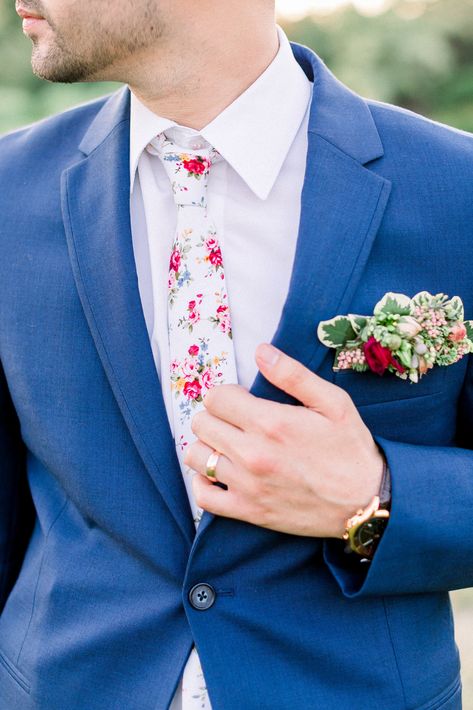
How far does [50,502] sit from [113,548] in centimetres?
20

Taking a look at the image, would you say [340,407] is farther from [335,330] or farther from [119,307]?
[119,307]

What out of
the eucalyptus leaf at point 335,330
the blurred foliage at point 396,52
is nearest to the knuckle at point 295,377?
the eucalyptus leaf at point 335,330

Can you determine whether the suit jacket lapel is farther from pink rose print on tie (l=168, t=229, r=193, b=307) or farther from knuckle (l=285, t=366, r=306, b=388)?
knuckle (l=285, t=366, r=306, b=388)

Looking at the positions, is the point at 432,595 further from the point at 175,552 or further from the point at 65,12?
the point at 65,12

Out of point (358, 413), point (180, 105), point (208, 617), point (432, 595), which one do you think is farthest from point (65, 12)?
point (432, 595)

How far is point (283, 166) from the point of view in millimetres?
1904

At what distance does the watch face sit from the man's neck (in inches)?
37.0

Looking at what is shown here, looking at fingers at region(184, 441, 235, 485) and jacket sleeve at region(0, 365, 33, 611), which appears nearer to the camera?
fingers at region(184, 441, 235, 485)

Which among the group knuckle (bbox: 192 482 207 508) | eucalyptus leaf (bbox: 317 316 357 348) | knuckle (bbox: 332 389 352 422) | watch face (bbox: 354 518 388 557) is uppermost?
Answer: eucalyptus leaf (bbox: 317 316 357 348)

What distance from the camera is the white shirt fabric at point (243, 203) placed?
183 cm

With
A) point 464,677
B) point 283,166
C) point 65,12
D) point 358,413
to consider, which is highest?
point 65,12

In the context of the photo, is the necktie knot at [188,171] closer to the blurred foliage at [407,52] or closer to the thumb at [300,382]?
the thumb at [300,382]

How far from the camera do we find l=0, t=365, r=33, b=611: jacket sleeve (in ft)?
6.57

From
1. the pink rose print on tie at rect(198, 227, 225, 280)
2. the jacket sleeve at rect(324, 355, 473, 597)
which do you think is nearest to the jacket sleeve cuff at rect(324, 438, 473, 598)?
the jacket sleeve at rect(324, 355, 473, 597)
